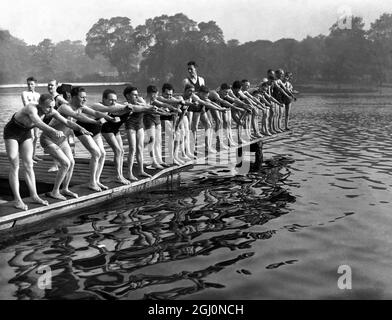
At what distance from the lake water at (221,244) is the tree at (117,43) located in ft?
355

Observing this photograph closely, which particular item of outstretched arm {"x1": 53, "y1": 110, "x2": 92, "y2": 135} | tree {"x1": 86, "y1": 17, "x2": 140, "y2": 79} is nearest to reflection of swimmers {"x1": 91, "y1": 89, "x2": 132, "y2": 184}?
outstretched arm {"x1": 53, "y1": 110, "x2": 92, "y2": 135}

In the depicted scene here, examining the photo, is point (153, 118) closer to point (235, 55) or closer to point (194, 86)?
point (194, 86)

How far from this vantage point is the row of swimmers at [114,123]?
28.7ft

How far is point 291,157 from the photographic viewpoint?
62.5ft

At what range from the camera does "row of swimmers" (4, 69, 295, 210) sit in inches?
344

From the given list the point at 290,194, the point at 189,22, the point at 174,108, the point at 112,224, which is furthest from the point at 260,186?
the point at 189,22

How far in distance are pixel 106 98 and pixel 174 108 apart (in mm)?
2179

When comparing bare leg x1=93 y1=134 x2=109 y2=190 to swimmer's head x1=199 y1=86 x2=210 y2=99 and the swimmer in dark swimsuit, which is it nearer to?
the swimmer in dark swimsuit

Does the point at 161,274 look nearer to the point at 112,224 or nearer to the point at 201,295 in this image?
the point at 201,295

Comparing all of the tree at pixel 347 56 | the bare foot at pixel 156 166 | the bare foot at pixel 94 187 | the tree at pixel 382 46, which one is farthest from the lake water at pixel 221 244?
the tree at pixel 382 46

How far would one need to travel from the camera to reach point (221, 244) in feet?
28.3

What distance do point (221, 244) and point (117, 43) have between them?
125 metres

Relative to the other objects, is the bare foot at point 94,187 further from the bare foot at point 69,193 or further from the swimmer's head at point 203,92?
the swimmer's head at point 203,92

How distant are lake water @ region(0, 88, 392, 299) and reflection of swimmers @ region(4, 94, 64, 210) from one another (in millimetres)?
1133
